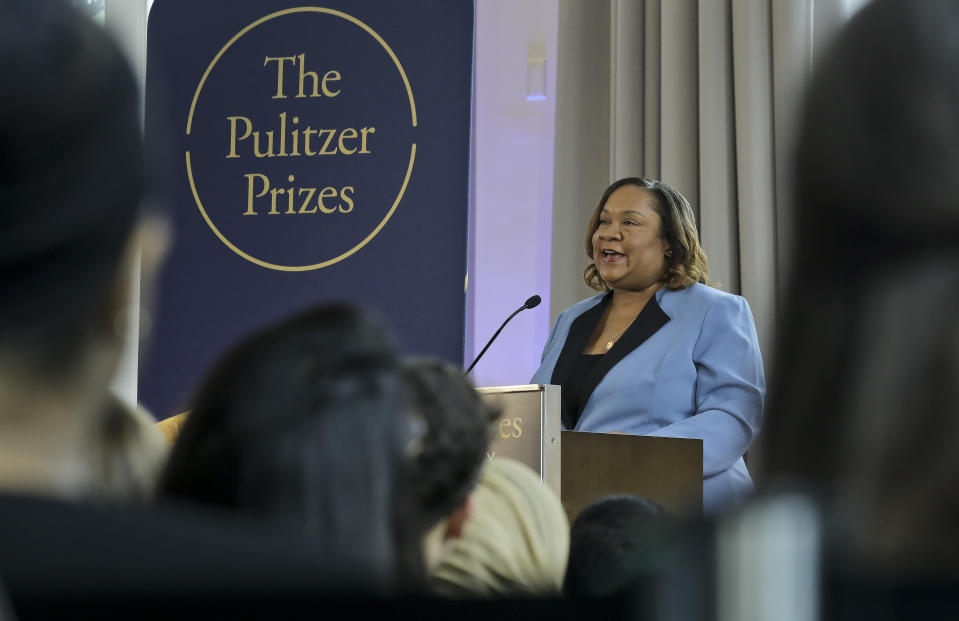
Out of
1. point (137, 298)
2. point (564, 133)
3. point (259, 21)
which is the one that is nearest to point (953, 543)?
point (137, 298)

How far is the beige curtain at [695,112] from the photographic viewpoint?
4.40 m

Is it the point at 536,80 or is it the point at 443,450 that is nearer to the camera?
the point at 443,450

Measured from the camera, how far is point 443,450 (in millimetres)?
786

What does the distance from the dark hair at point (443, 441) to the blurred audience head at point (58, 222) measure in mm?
250

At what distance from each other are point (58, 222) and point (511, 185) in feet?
16.0

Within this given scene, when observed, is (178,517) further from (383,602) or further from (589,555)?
(589,555)

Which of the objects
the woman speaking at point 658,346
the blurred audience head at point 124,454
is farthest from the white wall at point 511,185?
the blurred audience head at point 124,454

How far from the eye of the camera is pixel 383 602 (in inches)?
17.9

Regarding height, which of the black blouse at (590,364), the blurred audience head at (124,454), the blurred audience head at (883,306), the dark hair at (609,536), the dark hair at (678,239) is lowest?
the dark hair at (609,536)

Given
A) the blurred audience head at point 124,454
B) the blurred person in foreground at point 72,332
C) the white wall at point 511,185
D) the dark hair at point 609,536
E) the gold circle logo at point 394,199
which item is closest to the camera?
the blurred person in foreground at point 72,332

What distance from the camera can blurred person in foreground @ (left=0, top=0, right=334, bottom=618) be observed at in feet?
1.45

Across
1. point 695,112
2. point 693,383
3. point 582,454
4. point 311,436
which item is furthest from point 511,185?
point 311,436

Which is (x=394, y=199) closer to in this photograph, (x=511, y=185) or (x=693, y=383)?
(x=693, y=383)

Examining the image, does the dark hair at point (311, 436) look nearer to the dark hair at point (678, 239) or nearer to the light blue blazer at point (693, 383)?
the light blue blazer at point (693, 383)
